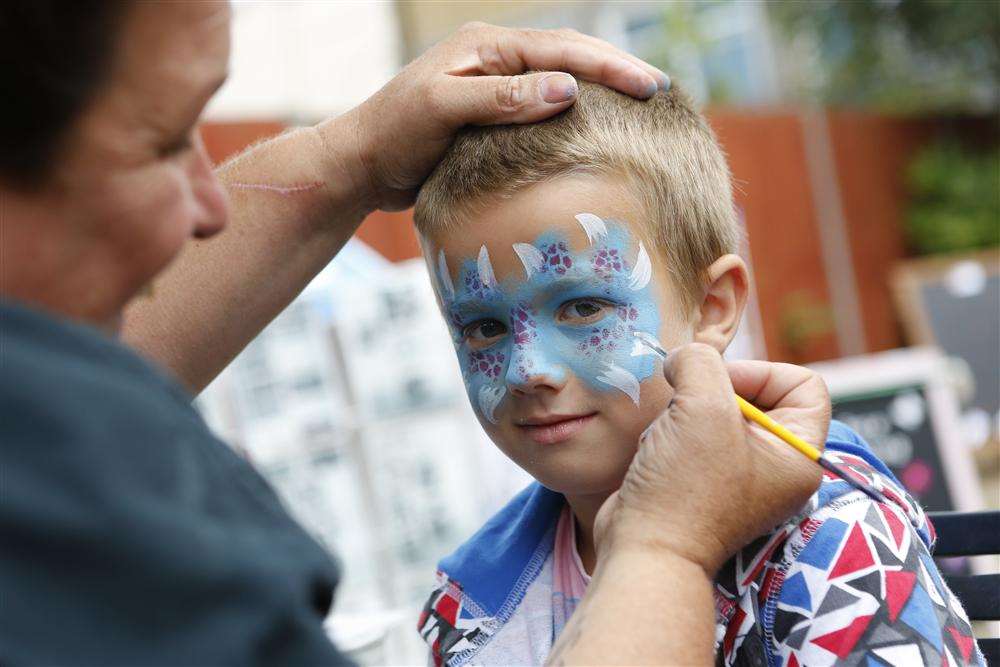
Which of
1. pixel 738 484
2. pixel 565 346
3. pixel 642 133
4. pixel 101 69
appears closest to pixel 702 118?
pixel 642 133

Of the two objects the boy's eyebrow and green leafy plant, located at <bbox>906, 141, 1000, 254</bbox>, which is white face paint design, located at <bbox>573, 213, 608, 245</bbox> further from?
green leafy plant, located at <bbox>906, 141, 1000, 254</bbox>

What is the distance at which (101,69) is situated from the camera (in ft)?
2.64

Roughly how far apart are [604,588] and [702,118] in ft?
3.05

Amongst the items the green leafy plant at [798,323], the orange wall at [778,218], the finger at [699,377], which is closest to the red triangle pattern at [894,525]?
the finger at [699,377]

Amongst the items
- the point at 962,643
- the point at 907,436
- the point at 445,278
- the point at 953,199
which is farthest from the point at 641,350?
the point at 953,199

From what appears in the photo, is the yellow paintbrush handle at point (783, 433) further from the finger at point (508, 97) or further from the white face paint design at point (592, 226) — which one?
the finger at point (508, 97)

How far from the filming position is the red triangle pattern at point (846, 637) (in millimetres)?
1193

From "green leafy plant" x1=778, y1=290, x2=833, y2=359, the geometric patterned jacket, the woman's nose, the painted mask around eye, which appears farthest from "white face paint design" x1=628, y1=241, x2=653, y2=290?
"green leafy plant" x1=778, y1=290, x2=833, y2=359

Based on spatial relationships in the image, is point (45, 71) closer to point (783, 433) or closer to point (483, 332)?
point (783, 433)

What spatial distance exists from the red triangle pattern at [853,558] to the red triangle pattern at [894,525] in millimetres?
39

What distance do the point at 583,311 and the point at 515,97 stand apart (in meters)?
0.30

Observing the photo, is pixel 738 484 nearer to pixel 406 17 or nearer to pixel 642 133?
pixel 642 133

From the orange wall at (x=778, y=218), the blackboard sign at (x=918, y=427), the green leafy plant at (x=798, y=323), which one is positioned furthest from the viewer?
the green leafy plant at (x=798, y=323)

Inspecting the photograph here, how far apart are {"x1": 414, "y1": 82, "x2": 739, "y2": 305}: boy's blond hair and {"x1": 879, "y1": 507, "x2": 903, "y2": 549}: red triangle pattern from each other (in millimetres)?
415
